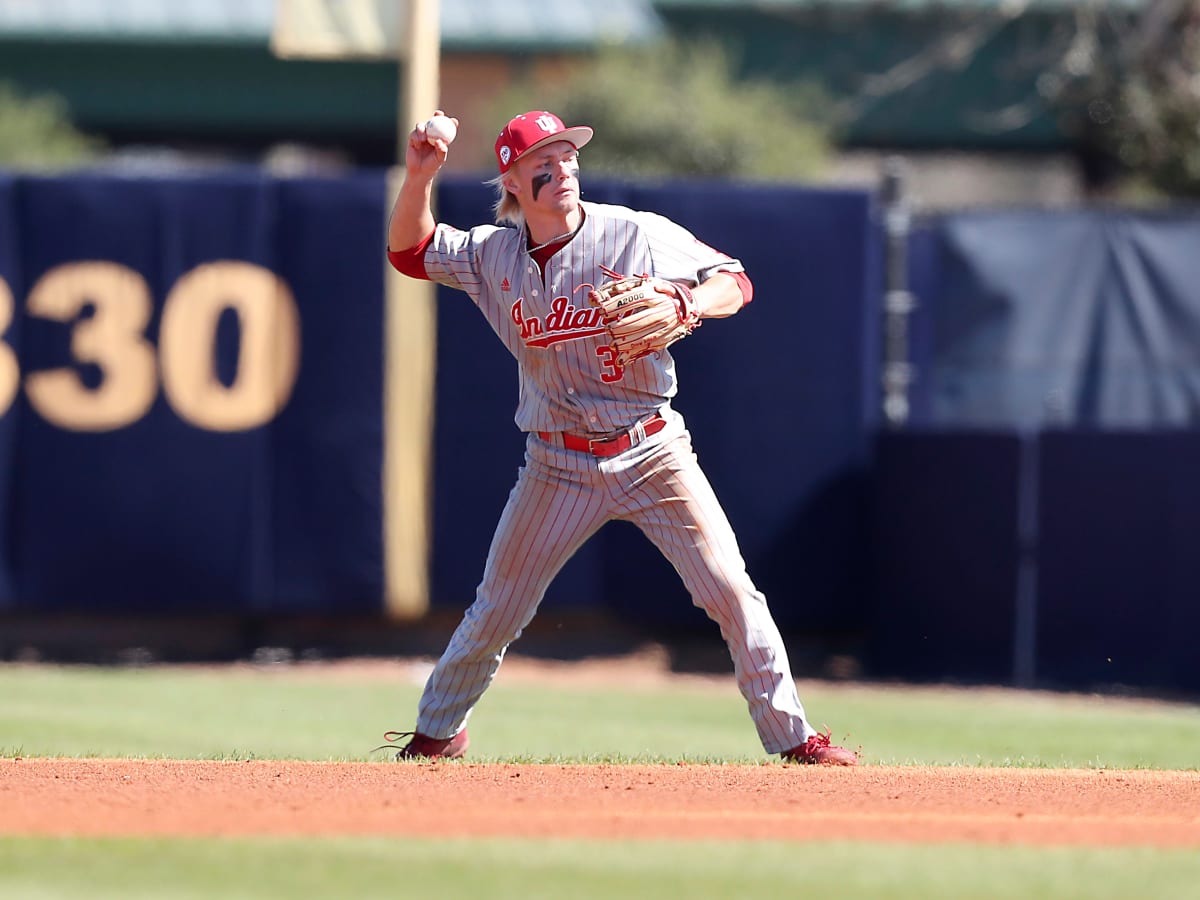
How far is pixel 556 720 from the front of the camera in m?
9.68

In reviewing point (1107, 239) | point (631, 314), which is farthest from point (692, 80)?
point (631, 314)

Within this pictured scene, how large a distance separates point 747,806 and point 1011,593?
629 cm

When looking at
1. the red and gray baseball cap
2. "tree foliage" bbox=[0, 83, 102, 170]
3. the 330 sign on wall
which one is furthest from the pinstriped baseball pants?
"tree foliage" bbox=[0, 83, 102, 170]

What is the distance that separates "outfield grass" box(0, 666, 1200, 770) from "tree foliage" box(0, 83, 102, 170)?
330 inches

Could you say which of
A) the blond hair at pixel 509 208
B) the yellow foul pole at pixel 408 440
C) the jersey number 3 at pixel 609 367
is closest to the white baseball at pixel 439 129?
the blond hair at pixel 509 208

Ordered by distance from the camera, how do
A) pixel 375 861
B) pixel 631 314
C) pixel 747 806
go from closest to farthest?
pixel 375 861 → pixel 747 806 → pixel 631 314

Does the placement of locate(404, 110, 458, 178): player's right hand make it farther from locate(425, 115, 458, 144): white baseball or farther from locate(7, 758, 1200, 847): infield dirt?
locate(7, 758, 1200, 847): infield dirt

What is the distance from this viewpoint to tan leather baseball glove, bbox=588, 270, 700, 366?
19.7 ft

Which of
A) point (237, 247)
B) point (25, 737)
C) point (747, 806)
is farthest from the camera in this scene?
point (237, 247)

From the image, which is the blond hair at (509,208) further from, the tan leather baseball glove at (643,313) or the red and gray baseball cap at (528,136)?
the tan leather baseball glove at (643,313)

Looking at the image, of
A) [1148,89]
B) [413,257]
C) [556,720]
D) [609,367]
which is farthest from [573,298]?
[1148,89]

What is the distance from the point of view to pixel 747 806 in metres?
5.45

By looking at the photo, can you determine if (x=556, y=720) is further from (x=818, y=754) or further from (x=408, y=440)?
(x=818, y=754)

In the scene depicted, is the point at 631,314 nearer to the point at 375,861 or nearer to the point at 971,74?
the point at 375,861
